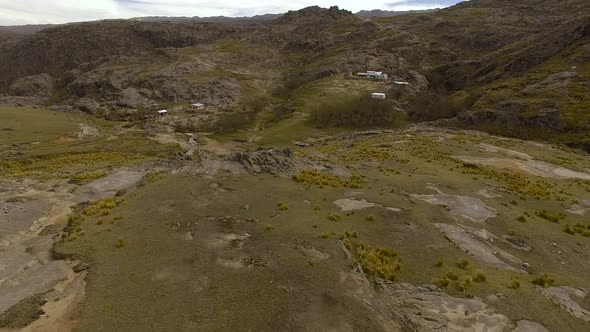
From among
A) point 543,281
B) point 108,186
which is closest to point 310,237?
point 543,281

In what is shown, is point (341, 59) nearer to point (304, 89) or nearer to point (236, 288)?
point (304, 89)

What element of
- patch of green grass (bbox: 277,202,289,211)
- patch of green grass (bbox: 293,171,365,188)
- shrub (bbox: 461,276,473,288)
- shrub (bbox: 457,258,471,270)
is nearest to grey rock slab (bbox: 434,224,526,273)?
shrub (bbox: 457,258,471,270)

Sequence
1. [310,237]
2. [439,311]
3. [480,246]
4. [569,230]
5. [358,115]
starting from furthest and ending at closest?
1. [358,115]
2. [569,230]
3. [480,246]
4. [310,237]
5. [439,311]

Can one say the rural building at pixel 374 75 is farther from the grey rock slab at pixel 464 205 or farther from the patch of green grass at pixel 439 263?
the patch of green grass at pixel 439 263

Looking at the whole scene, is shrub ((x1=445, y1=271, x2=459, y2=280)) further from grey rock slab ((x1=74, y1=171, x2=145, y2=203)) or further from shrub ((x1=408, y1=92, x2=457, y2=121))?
shrub ((x1=408, y1=92, x2=457, y2=121))

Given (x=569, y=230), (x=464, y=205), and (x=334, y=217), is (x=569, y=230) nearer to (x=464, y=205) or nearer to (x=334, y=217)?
(x=464, y=205)

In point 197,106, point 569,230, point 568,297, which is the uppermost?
point 568,297

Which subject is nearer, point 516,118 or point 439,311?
point 439,311

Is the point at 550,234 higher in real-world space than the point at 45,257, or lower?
lower

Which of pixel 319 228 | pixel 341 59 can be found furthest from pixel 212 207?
pixel 341 59
